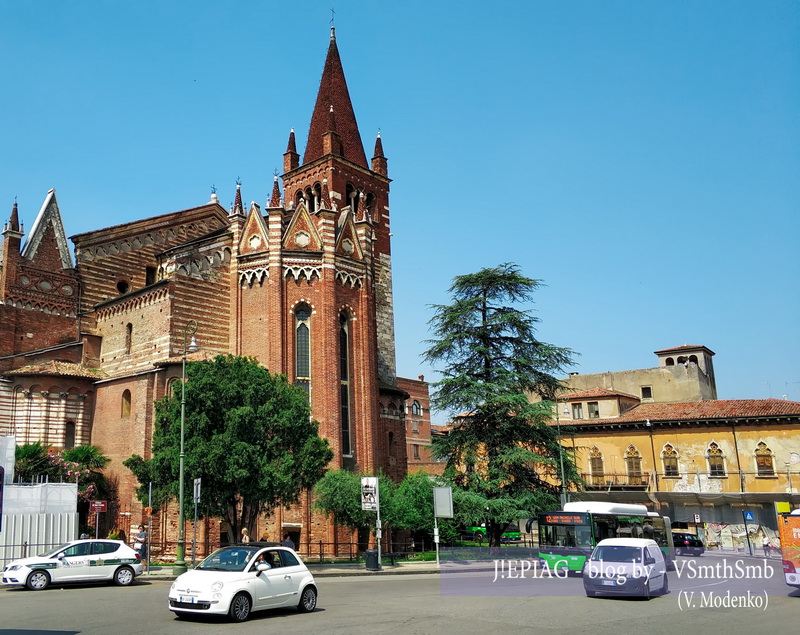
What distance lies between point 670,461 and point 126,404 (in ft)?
116

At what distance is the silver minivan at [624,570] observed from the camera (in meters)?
17.5

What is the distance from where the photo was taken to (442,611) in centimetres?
1549

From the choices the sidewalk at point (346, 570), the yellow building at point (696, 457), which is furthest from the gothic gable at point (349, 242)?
the sidewalk at point (346, 570)

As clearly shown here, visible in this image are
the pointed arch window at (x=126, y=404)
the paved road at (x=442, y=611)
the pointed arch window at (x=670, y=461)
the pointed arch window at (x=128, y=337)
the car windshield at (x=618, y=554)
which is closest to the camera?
the paved road at (x=442, y=611)

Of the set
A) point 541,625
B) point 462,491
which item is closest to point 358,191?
point 462,491

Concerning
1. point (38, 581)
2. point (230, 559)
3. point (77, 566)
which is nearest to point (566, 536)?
point (230, 559)

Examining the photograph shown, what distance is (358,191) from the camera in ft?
176

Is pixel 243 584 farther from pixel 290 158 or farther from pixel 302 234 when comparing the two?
pixel 290 158

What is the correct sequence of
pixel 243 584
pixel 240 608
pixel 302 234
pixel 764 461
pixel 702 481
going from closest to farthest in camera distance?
pixel 240 608
pixel 243 584
pixel 302 234
pixel 764 461
pixel 702 481

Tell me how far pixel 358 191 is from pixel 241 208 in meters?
13.3

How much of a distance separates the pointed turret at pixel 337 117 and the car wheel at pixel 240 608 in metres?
42.5

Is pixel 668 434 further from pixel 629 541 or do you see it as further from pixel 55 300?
pixel 55 300

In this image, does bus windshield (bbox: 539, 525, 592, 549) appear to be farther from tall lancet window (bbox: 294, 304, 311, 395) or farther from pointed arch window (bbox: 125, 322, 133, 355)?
pointed arch window (bbox: 125, 322, 133, 355)

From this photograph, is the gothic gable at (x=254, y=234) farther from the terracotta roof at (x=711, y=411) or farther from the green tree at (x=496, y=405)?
the terracotta roof at (x=711, y=411)
